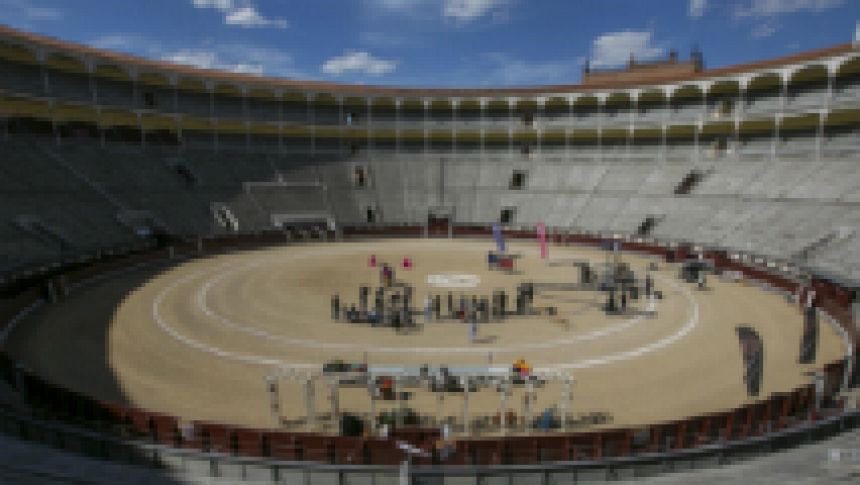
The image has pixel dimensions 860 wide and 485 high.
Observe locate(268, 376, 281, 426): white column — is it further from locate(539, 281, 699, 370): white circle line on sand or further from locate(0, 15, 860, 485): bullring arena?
locate(539, 281, 699, 370): white circle line on sand

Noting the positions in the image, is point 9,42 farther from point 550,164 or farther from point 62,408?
point 550,164

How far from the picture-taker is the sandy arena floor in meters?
13.5

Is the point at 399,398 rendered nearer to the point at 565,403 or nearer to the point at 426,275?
the point at 565,403

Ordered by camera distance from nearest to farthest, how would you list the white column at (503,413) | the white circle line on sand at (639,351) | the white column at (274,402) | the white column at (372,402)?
the white column at (503,413) → the white column at (372,402) → the white column at (274,402) → the white circle line on sand at (639,351)

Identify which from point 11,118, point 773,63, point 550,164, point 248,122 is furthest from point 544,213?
point 11,118

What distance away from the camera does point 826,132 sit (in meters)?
39.6

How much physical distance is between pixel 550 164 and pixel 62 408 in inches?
2088

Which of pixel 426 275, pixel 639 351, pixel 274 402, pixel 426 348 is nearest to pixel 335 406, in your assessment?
pixel 274 402

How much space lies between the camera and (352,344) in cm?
1780

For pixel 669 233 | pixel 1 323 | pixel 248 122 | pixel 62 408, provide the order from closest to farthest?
A: pixel 62 408 < pixel 1 323 < pixel 669 233 < pixel 248 122

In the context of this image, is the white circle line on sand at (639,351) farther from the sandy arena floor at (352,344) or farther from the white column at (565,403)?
the white column at (565,403)

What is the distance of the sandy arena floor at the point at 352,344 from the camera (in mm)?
13469

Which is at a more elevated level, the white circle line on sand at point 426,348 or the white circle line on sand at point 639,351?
the white circle line on sand at point 426,348

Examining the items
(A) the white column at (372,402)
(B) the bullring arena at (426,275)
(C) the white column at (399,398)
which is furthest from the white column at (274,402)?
(C) the white column at (399,398)
